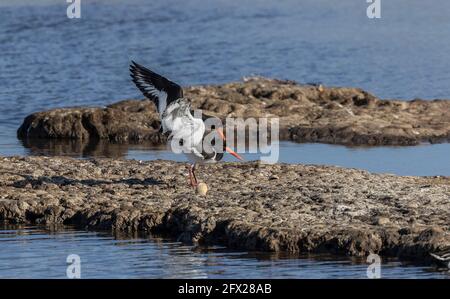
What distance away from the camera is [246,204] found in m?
13.4

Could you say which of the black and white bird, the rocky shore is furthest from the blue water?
the black and white bird

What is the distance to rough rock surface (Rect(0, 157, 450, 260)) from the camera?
472 inches

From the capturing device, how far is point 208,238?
12.6m

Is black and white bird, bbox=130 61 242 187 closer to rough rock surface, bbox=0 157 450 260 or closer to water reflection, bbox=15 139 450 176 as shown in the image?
rough rock surface, bbox=0 157 450 260

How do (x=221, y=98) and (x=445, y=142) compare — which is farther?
(x=221, y=98)

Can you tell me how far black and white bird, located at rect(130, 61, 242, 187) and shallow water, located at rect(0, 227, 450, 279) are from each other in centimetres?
209

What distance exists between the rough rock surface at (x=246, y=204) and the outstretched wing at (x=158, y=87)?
115 cm

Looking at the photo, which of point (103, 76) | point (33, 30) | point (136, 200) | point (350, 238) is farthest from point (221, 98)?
point (33, 30)

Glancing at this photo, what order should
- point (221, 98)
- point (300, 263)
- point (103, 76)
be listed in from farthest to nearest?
point (103, 76), point (221, 98), point (300, 263)

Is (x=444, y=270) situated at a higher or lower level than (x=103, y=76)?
lower

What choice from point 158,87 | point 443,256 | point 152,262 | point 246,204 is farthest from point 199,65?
point 443,256
